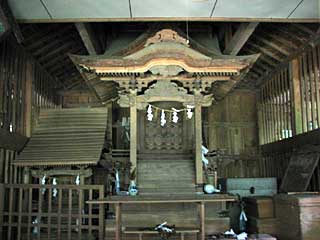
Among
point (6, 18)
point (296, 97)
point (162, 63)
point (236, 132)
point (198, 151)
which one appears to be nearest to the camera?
point (6, 18)

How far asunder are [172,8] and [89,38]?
3292 millimetres

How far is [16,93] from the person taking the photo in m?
10.3

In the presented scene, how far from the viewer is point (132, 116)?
9.92 meters

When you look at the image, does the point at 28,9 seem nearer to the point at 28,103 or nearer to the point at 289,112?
the point at 28,103

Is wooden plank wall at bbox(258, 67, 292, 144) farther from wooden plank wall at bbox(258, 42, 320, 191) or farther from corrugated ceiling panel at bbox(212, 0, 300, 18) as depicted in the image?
corrugated ceiling panel at bbox(212, 0, 300, 18)

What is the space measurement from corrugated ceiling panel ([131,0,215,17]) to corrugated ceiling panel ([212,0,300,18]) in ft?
0.92

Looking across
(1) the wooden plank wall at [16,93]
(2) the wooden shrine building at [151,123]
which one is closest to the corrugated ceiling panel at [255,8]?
(2) the wooden shrine building at [151,123]

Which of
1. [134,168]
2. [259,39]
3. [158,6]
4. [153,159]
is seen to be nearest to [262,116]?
[259,39]

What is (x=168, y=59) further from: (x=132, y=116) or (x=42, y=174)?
(x=42, y=174)

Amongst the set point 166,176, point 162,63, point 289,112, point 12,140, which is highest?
point 162,63

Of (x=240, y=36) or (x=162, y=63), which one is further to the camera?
(x=240, y=36)

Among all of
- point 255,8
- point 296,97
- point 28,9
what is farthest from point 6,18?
point 296,97

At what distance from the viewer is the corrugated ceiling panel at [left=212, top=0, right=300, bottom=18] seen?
766cm

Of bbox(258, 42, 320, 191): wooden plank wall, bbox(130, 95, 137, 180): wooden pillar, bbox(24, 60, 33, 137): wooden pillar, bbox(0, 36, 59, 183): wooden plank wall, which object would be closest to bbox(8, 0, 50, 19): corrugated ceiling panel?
bbox(0, 36, 59, 183): wooden plank wall
